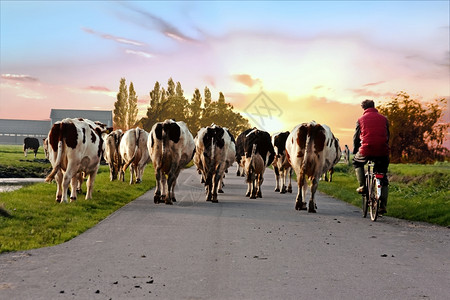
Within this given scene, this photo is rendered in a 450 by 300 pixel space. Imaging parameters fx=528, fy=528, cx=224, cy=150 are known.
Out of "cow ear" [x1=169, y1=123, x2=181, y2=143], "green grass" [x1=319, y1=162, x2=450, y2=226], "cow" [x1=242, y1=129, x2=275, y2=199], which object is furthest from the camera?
"cow" [x1=242, y1=129, x2=275, y2=199]

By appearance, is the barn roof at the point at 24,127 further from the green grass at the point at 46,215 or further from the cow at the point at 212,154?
the cow at the point at 212,154

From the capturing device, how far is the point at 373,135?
11297 mm

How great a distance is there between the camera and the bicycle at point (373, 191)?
10.9 metres

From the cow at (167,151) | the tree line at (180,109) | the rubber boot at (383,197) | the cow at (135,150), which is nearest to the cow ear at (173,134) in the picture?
the cow at (167,151)

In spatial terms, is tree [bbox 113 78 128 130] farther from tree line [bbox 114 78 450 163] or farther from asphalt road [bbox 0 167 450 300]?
asphalt road [bbox 0 167 450 300]

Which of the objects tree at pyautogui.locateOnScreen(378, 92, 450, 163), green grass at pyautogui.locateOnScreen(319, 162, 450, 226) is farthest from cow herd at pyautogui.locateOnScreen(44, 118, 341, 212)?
tree at pyautogui.locateOnScreen(378, 92, 450, 163)

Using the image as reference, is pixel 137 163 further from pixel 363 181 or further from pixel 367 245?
pixel 367 245

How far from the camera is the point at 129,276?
19.5ft

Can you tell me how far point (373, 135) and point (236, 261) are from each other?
5.69 metres

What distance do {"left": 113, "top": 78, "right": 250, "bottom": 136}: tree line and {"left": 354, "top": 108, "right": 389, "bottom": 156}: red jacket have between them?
6936 centimetres

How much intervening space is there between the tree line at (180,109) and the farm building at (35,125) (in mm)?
23933

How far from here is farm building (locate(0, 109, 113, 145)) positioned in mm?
136250

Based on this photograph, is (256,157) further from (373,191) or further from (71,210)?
(71,210)

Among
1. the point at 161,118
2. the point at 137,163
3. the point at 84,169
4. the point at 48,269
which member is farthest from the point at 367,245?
the point at 161,118
